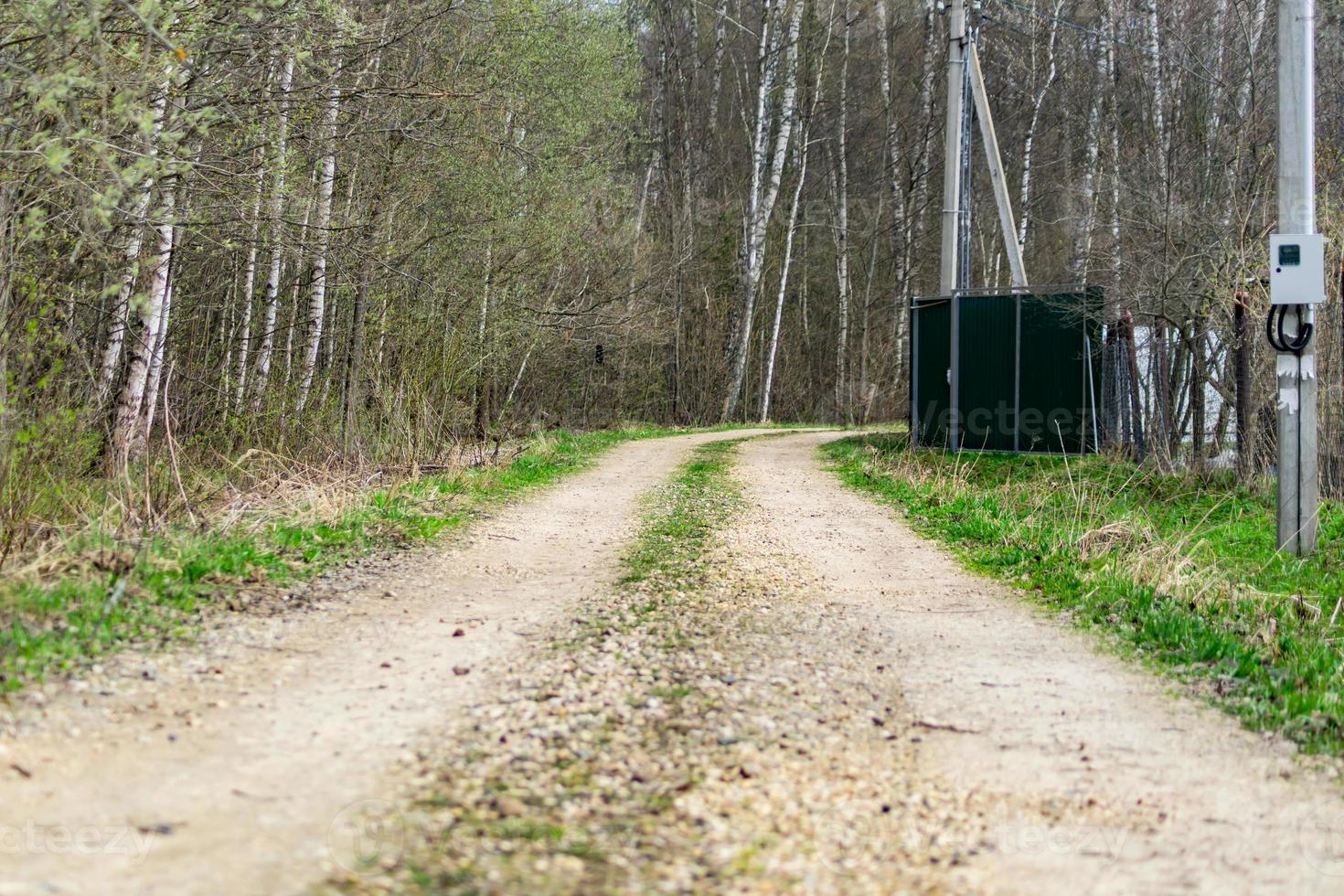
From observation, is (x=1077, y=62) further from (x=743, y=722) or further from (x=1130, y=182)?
(x=743, y=722)

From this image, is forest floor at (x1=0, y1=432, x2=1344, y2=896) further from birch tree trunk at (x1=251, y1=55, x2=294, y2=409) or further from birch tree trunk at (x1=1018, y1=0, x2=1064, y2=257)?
birch tree trunk at (x1=1018, y1=0, x2=1064, y2=257)

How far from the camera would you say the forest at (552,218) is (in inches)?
306

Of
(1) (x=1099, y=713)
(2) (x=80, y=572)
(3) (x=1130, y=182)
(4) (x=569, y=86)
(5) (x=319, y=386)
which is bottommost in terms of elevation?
(1) (x=1099, y=713)

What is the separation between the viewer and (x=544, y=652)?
5.27 meters

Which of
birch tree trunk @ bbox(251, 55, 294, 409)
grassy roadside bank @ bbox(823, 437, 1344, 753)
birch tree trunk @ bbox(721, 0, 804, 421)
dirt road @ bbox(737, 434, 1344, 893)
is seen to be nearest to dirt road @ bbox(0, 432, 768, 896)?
dirt road @ bbox(737, 434, 1344, 893)

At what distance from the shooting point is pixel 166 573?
6.01 metres

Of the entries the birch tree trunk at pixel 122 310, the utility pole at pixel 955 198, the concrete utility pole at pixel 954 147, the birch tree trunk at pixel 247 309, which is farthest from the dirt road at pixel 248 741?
the concrete utility pole at pixel 954 147

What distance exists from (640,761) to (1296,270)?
7330 millimetres

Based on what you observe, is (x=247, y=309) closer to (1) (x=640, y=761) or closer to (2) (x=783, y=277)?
(1) (x=640, y=761)

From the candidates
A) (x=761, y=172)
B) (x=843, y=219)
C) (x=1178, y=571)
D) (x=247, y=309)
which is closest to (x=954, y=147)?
(x=247, y=309)

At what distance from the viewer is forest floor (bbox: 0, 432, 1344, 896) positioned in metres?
3.08

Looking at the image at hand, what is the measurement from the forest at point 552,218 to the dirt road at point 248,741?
193 centimetres

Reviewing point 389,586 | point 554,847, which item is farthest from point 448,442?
point 554,847

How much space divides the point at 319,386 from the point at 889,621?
35.4 ft
